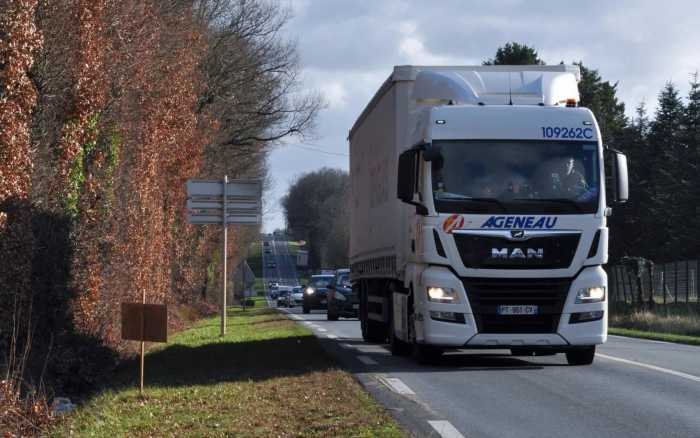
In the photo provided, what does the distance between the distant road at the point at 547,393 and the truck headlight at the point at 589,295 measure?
2.92ft

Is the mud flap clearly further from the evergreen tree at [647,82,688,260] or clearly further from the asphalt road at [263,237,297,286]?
the asphalt road at [263,237,297,286]

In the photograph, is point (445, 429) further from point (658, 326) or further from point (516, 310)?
point (658, 326)

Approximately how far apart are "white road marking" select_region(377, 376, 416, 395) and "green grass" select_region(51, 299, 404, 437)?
1.22 feet

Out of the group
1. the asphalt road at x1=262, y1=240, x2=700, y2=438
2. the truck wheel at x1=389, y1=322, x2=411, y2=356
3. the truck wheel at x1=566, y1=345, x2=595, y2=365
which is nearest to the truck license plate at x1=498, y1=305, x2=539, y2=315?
the asphalt road at x1=262, y1=240, x2=700, y2=438

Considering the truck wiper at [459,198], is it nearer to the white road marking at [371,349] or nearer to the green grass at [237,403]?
the green grass at [237,403]

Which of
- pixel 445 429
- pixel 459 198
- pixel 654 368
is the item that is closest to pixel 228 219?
pixel 459 198

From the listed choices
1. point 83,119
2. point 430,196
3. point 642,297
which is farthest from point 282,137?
point 430,196

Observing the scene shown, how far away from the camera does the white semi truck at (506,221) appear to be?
46.6ft

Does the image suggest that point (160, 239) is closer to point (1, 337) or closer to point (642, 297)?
point (1, 337)

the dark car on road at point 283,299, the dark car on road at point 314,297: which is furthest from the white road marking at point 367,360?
the dark car on road at point 283,299

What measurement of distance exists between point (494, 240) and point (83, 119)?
800cm

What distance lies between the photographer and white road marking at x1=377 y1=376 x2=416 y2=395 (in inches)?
466

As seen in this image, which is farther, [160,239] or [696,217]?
[696,217]

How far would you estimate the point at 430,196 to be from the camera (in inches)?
567
